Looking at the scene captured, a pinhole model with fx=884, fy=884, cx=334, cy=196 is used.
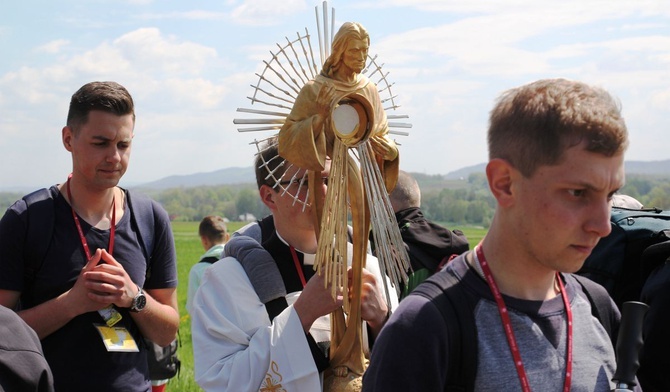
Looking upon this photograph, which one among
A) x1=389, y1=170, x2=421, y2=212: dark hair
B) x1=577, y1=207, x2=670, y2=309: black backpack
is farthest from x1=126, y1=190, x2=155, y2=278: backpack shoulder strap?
x1=577, y1=207, x2=670, y2=309: black backpack

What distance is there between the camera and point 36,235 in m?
3.86

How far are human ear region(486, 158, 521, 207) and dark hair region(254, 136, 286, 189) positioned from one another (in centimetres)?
124

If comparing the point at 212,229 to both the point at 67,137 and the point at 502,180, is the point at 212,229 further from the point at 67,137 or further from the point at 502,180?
the point at 502,180

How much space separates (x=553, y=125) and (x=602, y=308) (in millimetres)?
542

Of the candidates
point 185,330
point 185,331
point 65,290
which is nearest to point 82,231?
point 65,290

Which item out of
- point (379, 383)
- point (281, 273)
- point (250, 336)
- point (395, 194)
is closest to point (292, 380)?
point (250, 336)

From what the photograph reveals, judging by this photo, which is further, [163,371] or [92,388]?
[163,371]

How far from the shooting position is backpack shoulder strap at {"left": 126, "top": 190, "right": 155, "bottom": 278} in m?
4.17

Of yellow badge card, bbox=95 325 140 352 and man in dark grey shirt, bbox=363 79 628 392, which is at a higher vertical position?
man in dark grey shirt, bbox=363 79 628 392

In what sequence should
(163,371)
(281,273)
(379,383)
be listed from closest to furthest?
(379,383) → (281,273) → (163,371)

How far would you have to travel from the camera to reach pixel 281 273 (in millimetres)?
3355

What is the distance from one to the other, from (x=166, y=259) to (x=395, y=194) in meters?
1.46

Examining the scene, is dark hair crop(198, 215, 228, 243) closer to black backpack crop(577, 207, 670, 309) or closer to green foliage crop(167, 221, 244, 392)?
green foliage crop(167, 221, 244, 392)

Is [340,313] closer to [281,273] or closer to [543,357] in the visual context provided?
[281,273]
